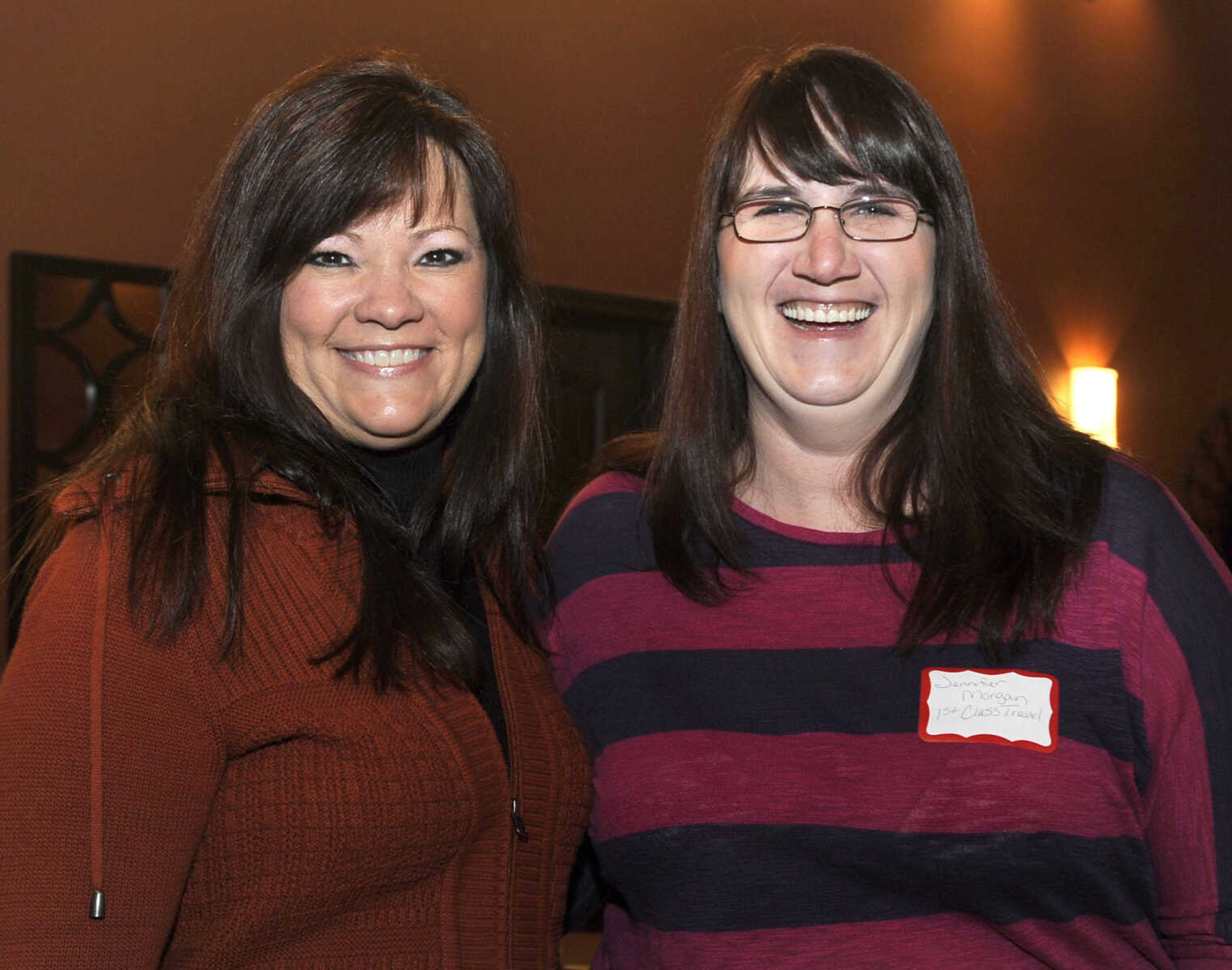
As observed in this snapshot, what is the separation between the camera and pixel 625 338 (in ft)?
15.2

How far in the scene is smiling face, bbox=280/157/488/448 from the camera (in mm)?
1607

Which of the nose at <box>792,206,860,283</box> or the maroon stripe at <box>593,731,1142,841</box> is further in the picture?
the nose at <box>792,206,860,283</box>

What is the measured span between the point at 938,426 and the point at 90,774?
3.52 ft

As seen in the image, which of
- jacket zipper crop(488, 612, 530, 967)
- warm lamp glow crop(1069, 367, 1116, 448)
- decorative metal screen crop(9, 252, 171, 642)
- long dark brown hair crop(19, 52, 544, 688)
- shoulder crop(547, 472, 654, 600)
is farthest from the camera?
warm lamp glow crop(1069, 367, 1116, 448)

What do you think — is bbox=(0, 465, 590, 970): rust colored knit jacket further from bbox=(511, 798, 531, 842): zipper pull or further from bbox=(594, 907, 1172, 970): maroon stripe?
bbox=(594, 907, 1172, 970): maroon stripe

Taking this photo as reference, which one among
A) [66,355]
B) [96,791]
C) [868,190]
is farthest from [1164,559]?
[66,355]

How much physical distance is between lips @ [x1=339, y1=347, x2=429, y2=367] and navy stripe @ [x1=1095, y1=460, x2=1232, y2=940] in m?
0.87

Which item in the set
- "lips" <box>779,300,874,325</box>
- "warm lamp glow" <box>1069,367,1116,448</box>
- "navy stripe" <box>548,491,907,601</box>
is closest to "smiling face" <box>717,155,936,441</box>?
"lips" <box>779,300,874,325</box>

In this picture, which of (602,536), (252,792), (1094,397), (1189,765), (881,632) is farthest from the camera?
(1094,397)

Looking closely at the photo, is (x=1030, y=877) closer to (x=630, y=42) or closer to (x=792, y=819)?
(x=792, y=819)

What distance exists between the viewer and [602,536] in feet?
6.21

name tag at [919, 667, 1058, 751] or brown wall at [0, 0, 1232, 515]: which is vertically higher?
brown wall at [0, 0, 1232, 515]

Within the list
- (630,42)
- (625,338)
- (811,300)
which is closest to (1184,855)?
(811,300)

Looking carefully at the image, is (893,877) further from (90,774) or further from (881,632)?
(90,774)
